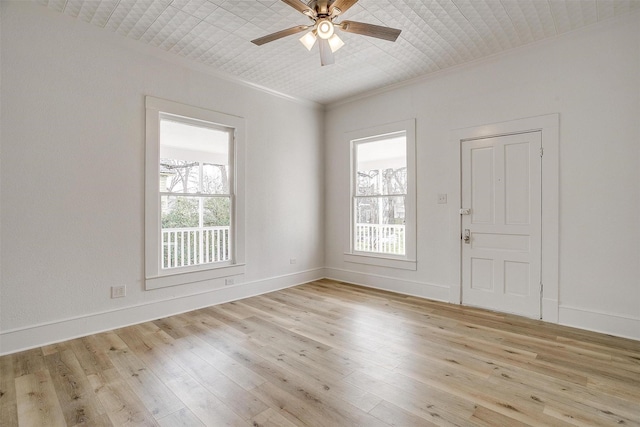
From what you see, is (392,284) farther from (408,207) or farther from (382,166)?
(382,166)

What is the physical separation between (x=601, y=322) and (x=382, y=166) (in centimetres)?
311

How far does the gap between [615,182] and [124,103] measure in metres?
4.92

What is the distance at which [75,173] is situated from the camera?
3018 mm

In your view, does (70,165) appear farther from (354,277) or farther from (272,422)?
(354,277)

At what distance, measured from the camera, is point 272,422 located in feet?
5.88

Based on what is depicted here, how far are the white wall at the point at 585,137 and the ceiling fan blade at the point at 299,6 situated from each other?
2.41 m

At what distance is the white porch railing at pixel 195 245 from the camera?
4.18 metres

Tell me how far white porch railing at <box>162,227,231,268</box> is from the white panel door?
125 inches

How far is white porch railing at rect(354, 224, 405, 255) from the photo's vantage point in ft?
16.2

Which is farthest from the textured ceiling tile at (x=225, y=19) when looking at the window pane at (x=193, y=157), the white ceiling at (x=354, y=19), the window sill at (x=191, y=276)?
the window sill at (x=191, y=276)

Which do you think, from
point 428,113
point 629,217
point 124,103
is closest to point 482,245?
point 629,217

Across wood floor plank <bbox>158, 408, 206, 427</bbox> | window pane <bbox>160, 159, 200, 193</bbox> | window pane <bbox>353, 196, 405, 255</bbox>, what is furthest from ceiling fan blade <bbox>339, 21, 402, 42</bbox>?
wood floor plank <bbox>158, 408, 206, 427</bbox>

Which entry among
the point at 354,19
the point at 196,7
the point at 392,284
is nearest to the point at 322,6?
the point at 354,19

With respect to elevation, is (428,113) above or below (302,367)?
above
